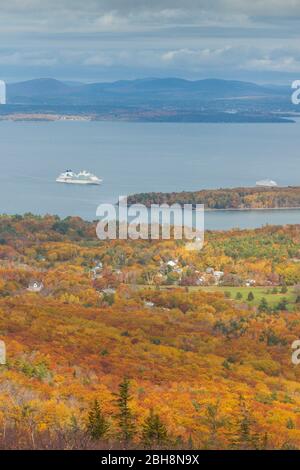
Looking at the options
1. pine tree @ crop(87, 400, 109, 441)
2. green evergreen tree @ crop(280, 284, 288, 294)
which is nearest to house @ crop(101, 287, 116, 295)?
green evergreen tree @ crop(280, 284, 288, 294)

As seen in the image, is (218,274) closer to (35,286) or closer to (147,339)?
(35,286)

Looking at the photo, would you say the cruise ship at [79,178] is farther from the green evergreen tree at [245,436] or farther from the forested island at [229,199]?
the green evergreen tree at [245,436]

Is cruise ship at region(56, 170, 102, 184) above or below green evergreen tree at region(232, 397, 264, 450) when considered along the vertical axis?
above

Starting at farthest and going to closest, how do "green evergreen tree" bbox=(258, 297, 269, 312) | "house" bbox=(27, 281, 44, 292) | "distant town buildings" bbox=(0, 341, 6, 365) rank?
"house" bbox=(27, 281, 44, 292) < "green evergreen tree" bbox=(258, 297, 269, 312) < "distant town buildings" bbox=(0, 341, 6, 365)

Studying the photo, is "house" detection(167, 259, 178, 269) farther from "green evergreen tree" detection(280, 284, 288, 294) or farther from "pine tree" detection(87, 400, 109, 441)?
"pine tree" detection(87, 400, 109, 441)

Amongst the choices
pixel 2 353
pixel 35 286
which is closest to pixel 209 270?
pixel 35 286

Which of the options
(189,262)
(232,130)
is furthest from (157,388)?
(232,130)

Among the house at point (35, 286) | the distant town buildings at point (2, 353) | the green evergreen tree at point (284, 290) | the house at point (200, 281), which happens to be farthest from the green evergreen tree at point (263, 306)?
the distant town buildings at point (2, 353)

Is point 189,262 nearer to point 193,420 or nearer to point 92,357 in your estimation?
point 92,357
